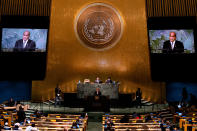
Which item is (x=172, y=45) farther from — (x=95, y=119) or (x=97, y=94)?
(x=95, y=119)

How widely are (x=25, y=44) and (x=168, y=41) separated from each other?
9082 millimetres

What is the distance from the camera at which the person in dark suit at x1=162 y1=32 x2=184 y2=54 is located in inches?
522

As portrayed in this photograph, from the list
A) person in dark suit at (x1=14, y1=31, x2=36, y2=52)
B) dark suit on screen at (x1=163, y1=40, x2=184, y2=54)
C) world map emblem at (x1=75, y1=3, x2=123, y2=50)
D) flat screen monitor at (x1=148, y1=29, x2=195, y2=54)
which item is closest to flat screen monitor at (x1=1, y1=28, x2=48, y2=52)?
person in dark suit at (x1=14, y1=31, x2=36, y2=52)

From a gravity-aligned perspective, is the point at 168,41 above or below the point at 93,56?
above

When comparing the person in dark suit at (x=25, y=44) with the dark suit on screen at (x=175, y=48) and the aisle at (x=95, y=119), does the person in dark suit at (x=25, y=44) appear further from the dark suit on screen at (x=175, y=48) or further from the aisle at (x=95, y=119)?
the dark suit on screen at (x=175, y=48)

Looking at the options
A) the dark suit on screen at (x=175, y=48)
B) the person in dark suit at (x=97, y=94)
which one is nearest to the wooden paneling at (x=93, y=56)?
the dark suit on screen at (x=175, y=48)

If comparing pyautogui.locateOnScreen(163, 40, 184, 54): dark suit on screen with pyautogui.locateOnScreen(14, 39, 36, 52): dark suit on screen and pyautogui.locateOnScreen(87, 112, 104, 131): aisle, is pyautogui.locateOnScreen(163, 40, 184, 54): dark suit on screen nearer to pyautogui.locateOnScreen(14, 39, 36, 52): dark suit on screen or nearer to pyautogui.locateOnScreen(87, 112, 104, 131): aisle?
pyautogui.locateOnScreen(87, 112, 104, 131): aisle

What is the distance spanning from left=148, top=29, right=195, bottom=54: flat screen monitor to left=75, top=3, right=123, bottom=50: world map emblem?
2.39 m

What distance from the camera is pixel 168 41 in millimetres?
13422

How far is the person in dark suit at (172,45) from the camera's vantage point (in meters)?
13.3

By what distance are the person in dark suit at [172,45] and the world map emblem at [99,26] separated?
3188mm

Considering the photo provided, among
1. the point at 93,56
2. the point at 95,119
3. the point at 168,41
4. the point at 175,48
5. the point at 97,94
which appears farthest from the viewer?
the point at 93,56

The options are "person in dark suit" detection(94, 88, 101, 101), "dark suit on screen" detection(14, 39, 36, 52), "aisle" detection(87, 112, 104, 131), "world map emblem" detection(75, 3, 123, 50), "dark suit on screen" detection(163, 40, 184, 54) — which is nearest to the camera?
"aisle" detection(87, 112, 104, 131)

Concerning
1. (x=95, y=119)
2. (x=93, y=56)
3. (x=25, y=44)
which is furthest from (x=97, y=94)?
(x=25, y=44)
